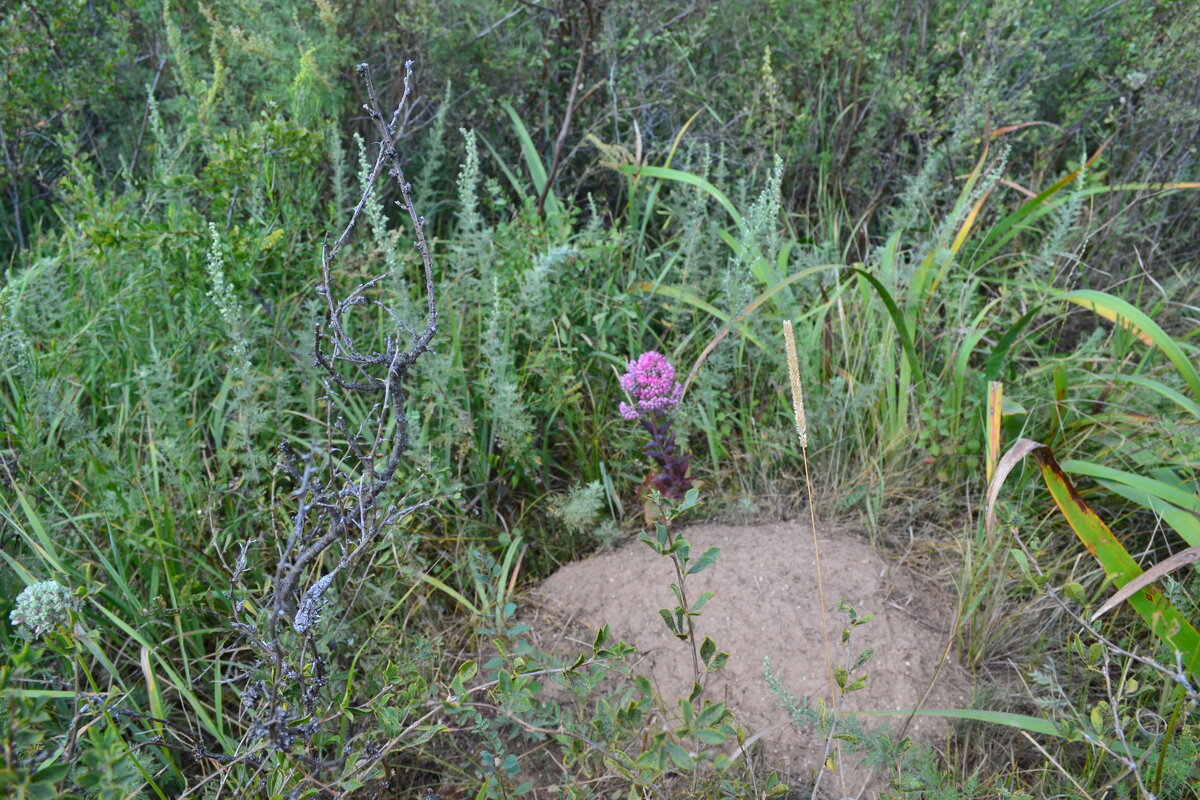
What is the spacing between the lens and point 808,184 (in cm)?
369

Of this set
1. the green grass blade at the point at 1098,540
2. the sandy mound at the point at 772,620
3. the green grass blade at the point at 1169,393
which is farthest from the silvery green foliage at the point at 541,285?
the green grass blade at the point at 1169,393

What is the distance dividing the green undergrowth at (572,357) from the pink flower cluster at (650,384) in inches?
3.3

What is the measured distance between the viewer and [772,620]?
2.00 metres

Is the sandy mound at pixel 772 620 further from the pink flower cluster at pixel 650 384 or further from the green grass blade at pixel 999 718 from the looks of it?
the pink flower cluster at pixel 650 384

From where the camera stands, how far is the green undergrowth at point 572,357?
1.71 m

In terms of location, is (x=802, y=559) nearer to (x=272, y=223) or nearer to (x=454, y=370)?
(x=454, y=370)

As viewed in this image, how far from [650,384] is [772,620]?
26.4 inches

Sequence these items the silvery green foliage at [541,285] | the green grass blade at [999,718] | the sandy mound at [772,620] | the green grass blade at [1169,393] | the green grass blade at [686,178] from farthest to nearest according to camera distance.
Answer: the green grass blade at [686,178] < the silvery green foliage at [541,285] < the green grass blade at [1169,393] < the sandy mound at [772,620] < the green grass blade at [999,718]

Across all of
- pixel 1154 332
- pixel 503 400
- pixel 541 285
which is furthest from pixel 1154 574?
pixel 541 285

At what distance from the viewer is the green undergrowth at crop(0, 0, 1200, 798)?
1712mm

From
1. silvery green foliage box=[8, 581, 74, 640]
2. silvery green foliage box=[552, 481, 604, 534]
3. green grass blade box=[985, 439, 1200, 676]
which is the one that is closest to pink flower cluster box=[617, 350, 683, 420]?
silvery green foliage box=[552, 481, 604, 534]

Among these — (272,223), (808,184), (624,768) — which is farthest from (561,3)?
(624,768)

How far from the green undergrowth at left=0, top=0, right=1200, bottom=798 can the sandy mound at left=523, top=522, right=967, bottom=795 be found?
83 millimetres

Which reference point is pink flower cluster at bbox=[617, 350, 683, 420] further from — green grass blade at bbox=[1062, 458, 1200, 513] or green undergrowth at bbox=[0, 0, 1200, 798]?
green grass blade at bbox=[1062, 458, 1200, 513]
